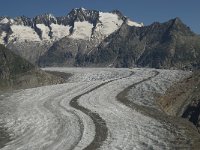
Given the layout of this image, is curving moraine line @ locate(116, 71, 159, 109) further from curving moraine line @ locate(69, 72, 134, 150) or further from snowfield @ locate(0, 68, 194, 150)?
curving moraine line @ locate(69, 72, 134, 150)

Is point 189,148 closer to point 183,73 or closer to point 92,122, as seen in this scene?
point 92,122

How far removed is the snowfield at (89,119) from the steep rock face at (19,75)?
40.8 metres

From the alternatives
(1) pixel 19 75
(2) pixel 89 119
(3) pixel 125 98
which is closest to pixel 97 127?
(2) pixel 89 119

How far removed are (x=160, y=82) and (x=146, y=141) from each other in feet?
116

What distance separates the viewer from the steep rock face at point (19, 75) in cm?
10651

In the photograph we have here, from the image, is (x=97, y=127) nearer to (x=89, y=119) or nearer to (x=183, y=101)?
(x=89, y=119)

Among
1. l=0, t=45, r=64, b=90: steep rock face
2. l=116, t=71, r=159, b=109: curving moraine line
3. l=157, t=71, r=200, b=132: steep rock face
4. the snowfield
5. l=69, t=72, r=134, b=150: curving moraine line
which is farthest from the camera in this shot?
l=0, t=45, r=64, b=90: steep rock face

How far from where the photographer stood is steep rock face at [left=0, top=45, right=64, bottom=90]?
10651cm

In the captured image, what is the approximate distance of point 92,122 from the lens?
130ft

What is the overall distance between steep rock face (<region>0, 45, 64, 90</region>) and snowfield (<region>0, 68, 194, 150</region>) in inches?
1607

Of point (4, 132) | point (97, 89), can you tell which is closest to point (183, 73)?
point (97, 89)

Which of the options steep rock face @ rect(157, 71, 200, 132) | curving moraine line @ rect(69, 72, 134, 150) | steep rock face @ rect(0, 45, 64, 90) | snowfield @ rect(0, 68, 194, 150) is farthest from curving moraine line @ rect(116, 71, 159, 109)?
steep rock face @ rect(0, 45, 64, 90)

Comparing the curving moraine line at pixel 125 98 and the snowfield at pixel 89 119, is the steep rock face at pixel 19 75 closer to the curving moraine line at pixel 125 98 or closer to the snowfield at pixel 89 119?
the snowfield at pixel 89 119

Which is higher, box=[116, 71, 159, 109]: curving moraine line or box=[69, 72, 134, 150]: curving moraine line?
box=[116, 71, 159, 109]: curving moraine line
